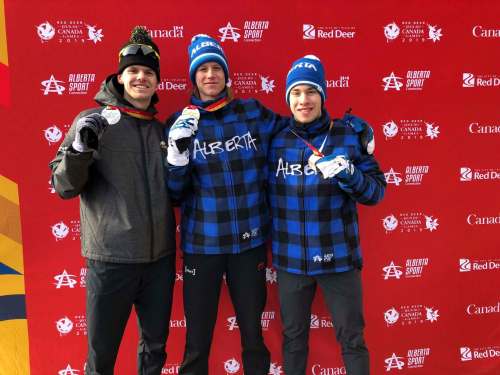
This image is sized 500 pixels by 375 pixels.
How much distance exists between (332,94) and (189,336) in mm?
1579

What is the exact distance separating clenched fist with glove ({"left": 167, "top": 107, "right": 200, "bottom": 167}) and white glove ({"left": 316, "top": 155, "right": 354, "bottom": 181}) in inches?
23.2

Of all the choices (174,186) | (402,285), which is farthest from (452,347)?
(174,186)

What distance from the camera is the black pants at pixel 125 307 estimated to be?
5.94 ft

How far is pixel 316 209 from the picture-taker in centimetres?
193

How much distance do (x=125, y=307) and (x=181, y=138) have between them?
0.82 meters

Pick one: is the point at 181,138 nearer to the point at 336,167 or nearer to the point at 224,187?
the point at 224,187

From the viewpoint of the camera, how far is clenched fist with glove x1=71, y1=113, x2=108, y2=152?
1628mm

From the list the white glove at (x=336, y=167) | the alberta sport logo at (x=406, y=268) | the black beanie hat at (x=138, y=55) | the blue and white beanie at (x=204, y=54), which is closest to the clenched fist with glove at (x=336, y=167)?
the white glove at (x=336, y=167)

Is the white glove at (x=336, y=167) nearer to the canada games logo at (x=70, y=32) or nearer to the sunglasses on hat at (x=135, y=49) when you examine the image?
the sunglasses on hat at (x=135, y=49)

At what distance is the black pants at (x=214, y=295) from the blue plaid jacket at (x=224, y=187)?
0.24 feet

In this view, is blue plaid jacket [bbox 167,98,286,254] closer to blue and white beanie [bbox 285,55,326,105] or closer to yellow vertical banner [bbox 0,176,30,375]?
blue and white beanie [bbox 285,55,326,105]

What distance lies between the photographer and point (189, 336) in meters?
2.04

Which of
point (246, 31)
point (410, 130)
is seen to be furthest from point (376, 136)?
point (246, 31)

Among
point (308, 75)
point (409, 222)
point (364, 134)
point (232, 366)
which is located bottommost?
point (232, 366)
